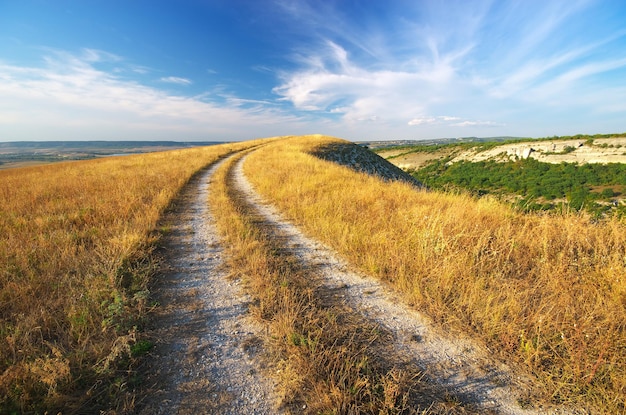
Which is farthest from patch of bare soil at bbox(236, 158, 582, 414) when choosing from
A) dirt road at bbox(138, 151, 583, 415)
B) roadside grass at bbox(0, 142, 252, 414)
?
roadside grass at bbox(0, 142, 252, 414)

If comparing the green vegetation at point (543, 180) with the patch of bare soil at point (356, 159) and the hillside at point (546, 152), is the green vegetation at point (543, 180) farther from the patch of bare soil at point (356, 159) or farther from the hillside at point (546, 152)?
the patch of bare soil at point (356, 159)

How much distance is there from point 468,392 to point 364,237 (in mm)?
3527

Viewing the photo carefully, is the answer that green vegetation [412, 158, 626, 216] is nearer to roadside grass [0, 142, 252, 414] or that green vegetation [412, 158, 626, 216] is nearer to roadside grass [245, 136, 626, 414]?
roadside grass [245, 136, 626, 414]

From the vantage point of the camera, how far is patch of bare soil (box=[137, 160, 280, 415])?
224 centimetres

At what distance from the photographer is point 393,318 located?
3.44m

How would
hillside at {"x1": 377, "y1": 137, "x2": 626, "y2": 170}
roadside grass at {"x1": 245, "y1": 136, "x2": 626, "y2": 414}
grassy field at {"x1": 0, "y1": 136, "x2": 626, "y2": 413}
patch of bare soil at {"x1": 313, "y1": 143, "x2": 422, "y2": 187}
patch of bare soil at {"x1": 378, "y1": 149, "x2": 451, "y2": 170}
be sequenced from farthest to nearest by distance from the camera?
patch of bare soil at {"x1": 378, "y1": 149, "x2": 451, "y2": 170} < hillside at {"x1": 377, "y1": 137, "x2": 626, "y2": 170} < patch of bare soil at {"x1": 313, "y1": 143, "x2": 422, "y2": 187} < roadside grass at {"x1": 245, "y1": 136, "x2": 626, "y2": 414} < grassy field at {"x1": 0, "y1": 136, "x2": 626, "y2": 413}

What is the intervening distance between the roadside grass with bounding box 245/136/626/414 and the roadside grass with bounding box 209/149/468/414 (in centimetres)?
114

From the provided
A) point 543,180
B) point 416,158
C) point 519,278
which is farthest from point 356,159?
point 416,158

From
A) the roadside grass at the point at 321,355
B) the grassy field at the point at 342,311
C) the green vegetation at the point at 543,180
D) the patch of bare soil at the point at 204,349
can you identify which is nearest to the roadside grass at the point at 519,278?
the grassy field at the point at 342,311

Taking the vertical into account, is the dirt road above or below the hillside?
below

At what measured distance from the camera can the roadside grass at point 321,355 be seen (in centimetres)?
220

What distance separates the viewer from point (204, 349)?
9.32 feet

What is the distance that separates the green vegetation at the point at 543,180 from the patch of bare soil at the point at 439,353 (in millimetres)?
20893

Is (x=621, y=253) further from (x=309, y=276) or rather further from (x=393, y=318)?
(x=309, y=276)
